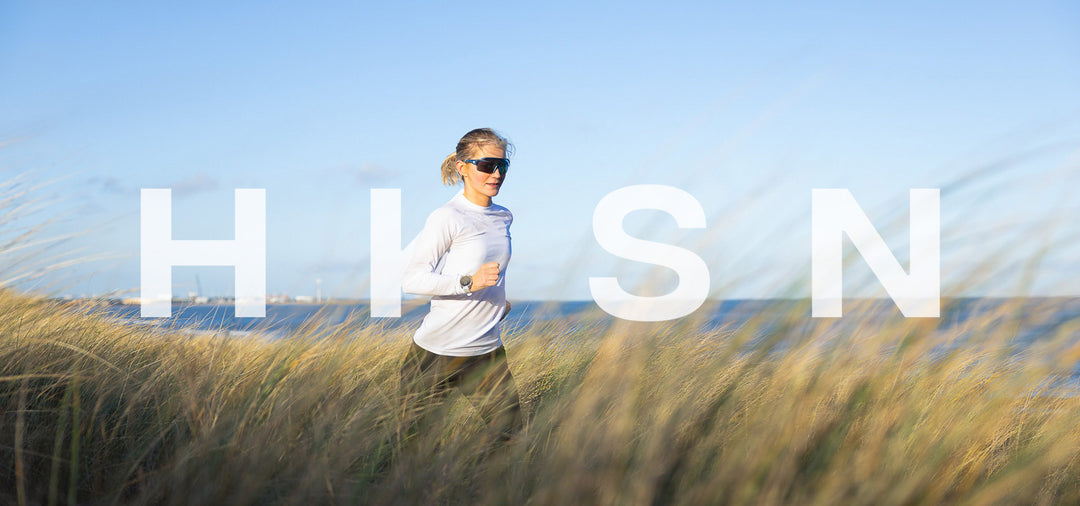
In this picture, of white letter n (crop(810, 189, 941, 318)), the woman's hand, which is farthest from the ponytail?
white letter n (crop(810, 189, 941, 318))

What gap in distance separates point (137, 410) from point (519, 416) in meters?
1.28

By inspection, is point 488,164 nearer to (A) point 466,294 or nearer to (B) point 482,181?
(B) point 482,181

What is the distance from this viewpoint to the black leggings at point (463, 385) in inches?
98.0

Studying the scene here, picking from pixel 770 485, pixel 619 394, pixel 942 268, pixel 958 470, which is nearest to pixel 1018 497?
pixel 958 470

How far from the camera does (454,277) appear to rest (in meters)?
2.70

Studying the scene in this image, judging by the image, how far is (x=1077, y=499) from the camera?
2402 millimetres

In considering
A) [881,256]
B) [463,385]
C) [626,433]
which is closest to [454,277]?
[463,385]

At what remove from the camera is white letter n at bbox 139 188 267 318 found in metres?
3.54

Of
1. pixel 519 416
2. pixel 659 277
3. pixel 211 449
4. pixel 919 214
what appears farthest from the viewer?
pixel 519 416

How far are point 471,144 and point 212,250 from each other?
161cm

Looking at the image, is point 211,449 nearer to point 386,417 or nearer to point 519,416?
point 386,417

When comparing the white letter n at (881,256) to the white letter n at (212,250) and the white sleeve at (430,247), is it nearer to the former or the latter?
the white sleeve at (430,247)

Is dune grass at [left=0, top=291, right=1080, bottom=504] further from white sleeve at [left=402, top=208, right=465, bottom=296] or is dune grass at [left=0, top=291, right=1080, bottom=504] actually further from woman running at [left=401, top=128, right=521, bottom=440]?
white sleeve at [left=402, top=208, right=465, bottom=296]

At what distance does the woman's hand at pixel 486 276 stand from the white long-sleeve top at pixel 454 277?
0.37 ft
